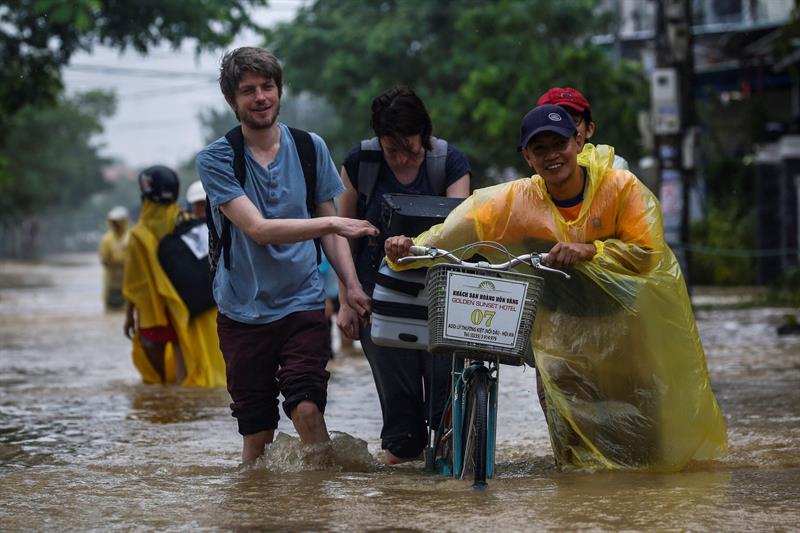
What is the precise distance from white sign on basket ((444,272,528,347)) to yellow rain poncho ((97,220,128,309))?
1478cm

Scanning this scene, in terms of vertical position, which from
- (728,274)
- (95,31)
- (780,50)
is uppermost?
(95,31)

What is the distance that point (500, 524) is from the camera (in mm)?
4582

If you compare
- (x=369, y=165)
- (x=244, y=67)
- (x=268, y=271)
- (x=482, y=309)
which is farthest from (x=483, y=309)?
(x=244, y=67)

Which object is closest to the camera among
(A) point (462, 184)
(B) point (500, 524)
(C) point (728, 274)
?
(B) point (500, 524)

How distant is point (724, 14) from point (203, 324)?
30639mm

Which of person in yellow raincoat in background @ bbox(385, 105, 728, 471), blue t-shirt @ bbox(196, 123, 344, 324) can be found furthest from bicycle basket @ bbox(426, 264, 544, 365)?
blue t-shirt @ bbox(196, 123, 344, 324)

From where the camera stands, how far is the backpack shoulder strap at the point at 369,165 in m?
6.06

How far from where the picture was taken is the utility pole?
717 inches

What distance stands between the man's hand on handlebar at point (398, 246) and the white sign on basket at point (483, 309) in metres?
0.30

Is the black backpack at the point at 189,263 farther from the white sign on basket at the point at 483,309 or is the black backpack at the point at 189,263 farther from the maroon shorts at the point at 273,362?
the white sign on basket at the point at 483,309

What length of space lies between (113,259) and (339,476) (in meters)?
14.7

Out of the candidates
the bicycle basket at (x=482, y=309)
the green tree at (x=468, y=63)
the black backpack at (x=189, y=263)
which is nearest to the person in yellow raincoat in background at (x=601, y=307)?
the bicycle basket at (x=482, y=309)

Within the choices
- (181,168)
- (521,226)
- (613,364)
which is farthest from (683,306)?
(181,168)

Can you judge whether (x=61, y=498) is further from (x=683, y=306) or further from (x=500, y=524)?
(x=683, y=306)
